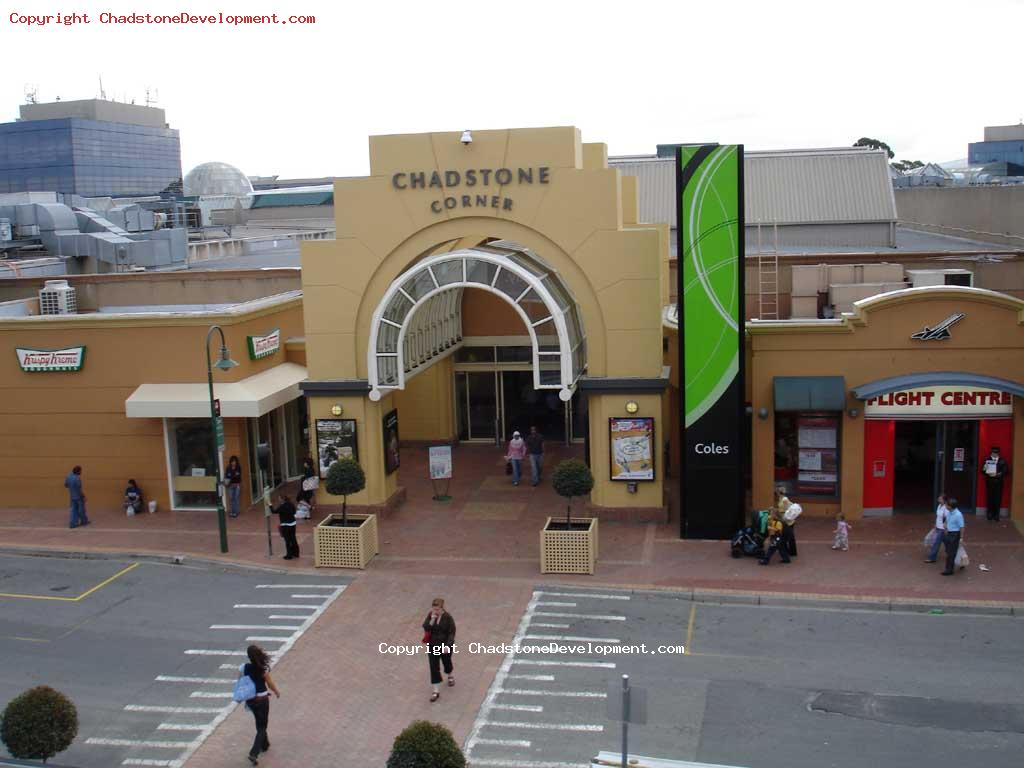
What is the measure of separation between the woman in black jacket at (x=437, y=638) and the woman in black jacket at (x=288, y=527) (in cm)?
661

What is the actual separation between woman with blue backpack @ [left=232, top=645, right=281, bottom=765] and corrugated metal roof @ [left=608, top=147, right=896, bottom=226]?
27168 mm

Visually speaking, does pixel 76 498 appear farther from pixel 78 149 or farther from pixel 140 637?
pixel 78 149

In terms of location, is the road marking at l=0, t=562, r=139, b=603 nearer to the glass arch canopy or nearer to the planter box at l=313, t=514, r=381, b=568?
the planter box at l=313, t=514, r=381, b=568

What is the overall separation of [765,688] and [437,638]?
15.0ft

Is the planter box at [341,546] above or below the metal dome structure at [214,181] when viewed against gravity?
below

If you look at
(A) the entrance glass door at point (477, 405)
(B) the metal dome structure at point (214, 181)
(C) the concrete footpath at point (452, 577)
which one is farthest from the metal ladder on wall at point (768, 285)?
(B) the metal dome structure at point (214, 181)

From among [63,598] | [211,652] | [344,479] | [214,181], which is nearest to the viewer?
[211,652]

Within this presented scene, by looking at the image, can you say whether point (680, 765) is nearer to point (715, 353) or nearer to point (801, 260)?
point (715, 353)

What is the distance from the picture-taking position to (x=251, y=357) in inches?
990

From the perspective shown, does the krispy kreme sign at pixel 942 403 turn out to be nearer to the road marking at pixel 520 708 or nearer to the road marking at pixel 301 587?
the road marking at pixel 520 708

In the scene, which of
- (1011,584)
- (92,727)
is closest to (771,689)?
(1011,584)

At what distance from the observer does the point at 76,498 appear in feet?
78.1

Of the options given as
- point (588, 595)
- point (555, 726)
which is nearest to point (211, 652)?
point (555, 726)

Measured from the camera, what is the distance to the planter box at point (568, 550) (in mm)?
19781
